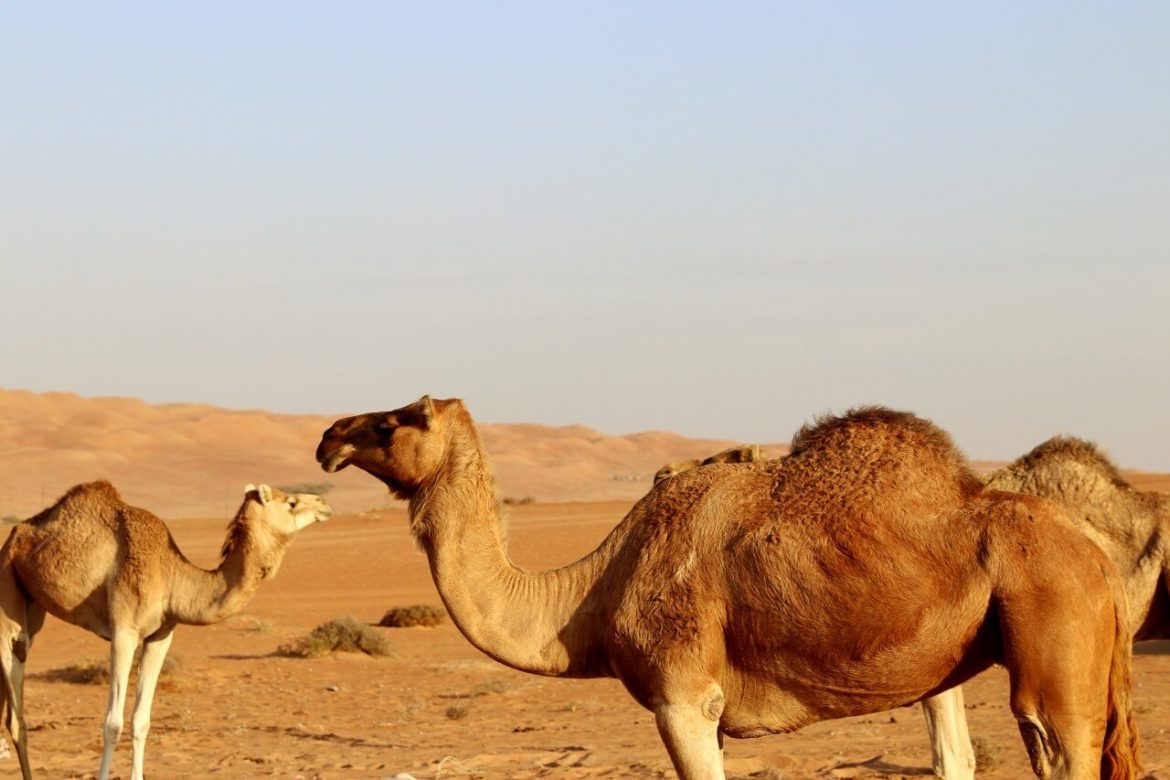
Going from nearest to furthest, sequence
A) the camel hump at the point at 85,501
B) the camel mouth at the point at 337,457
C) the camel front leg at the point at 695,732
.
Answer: the camel front leg at the point at 695,732
the camel mouth at the point at 337,457
the camel hump at the point at 85,501

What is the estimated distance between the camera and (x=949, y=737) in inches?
338

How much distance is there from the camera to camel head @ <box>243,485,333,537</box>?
12.1 m

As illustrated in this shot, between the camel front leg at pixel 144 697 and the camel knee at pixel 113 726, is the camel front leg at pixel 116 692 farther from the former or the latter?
the camel front leg at pixel 144 697

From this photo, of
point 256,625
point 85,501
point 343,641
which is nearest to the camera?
point 85,501

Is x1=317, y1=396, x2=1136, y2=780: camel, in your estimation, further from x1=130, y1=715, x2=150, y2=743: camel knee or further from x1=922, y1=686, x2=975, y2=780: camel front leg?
x1=130, y1=715, x2=150, y2=743: camel knee

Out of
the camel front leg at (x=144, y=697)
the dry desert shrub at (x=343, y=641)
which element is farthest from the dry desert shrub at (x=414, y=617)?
the camel front leg at (x=144, y=697)

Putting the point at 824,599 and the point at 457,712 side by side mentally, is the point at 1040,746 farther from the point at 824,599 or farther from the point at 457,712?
the point at 457,712

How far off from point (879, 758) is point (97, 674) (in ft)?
33.0

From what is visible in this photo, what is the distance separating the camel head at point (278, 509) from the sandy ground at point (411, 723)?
1.86 m

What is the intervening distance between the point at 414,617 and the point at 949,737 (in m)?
14.7

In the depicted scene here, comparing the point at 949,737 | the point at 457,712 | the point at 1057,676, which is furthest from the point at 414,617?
the point at 1057,676

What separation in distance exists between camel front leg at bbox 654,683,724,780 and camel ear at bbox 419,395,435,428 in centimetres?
154

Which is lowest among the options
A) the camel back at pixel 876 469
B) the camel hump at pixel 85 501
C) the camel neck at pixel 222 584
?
the camel neck at pixel 222 584

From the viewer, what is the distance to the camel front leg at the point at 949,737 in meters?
8.53
